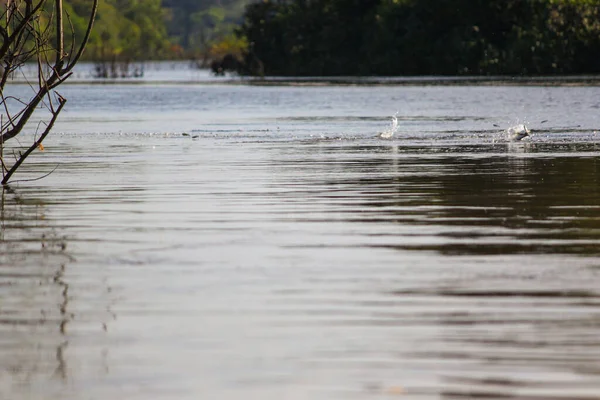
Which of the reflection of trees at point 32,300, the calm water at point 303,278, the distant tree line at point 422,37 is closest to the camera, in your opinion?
the calm water at point 303,278

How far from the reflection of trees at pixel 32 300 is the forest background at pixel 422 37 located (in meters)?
65.9

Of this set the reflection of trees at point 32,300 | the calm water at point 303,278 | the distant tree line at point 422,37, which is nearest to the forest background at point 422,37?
the distant tree line at point 422,37

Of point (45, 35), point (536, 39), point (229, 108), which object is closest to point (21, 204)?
point (45, 35)

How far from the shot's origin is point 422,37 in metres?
97.2

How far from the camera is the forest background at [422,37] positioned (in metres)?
82.8

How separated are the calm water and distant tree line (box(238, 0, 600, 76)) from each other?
2518 inches

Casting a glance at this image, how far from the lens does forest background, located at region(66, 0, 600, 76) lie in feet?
271

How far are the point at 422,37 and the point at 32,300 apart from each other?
8991cm

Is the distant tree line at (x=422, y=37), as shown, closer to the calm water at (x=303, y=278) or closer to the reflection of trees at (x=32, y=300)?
the calm water at (x=303, y=278)

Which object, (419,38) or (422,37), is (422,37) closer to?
(422,37)

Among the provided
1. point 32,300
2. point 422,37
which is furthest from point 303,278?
point 422,37

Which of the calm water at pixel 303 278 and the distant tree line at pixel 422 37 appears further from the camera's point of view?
the distant tree line at pixel 422 37

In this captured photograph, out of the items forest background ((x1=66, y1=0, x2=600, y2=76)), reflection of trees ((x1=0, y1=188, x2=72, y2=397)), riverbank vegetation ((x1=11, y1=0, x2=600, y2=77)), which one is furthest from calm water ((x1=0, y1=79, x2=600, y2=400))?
riverbank vegetation ((x1=11, y1=0, x2=600, y2=77))

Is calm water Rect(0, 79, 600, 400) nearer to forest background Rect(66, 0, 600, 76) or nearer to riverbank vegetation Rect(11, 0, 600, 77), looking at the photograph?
forest background Rect(66, 0, 600, 76)
